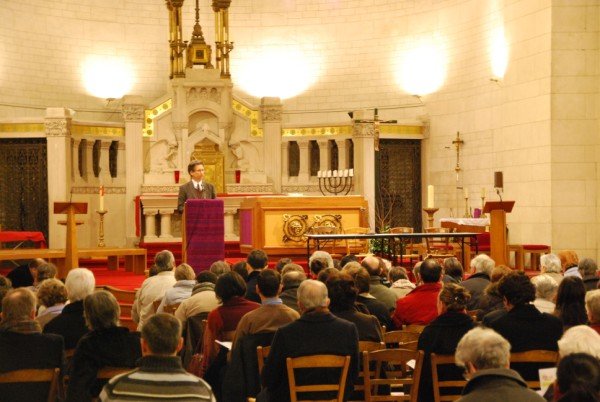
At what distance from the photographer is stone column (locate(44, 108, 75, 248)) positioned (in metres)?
16.3

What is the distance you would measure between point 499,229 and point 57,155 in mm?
8494

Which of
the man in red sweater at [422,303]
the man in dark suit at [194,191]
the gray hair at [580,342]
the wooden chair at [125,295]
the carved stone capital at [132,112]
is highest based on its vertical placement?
the carved stone capital at [132,112]

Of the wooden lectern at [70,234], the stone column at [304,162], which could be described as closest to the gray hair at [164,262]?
the wooden lectern at [70,234]

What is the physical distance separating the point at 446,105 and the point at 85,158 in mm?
6897

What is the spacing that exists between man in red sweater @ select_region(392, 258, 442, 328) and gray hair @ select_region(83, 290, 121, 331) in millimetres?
2547

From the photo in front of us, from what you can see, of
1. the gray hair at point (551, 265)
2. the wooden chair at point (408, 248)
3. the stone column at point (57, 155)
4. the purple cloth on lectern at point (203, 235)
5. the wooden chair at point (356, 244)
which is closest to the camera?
the gray hair at point (551, 265)

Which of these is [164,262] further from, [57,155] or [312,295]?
[57,155]

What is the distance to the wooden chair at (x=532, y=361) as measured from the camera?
5043mm

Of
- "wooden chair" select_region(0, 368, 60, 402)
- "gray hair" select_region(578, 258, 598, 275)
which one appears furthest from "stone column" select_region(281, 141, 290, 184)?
"wooden chair" select_region(0, 368, 60, 402)

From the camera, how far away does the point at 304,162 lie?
1806 cm

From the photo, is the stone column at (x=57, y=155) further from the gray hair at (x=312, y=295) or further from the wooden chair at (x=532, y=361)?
the wooden chair at (x=532, y=361)

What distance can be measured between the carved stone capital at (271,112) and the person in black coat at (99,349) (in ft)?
42.4

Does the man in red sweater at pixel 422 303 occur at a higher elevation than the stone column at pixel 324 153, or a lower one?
lower

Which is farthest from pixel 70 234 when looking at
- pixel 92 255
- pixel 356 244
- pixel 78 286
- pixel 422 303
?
pixel 422 303
